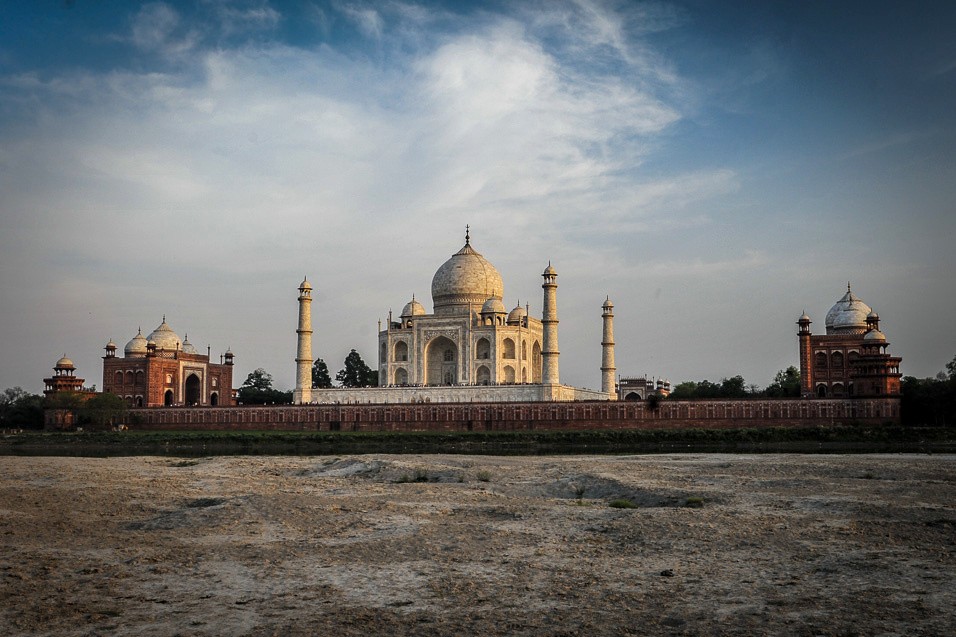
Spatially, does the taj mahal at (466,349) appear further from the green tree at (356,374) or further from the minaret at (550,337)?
the green tree at (356,374)

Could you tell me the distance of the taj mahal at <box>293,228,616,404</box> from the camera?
180 ft

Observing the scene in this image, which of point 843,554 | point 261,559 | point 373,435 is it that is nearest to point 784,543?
point 843,554

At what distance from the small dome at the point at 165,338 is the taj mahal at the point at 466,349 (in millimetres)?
13469

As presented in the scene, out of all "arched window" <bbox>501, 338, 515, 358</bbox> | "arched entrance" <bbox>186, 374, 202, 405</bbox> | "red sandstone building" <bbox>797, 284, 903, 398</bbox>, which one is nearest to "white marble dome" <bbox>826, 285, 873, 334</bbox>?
"red sandstone building" <bbox>797, 284, 903, 398</bbox>

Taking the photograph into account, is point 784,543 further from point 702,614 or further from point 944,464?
point 944,464

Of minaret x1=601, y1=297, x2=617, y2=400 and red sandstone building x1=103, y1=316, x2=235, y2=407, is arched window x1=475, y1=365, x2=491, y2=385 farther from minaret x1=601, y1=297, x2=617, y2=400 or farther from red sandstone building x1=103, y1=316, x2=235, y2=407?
red sandstone building x1=103, y1=316, x2=235, y2=407

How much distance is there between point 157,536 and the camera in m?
12.3

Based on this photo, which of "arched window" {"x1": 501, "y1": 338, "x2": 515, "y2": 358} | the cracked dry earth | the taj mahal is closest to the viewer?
the cracked dry earth

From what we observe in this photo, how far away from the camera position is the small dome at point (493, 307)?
195 ft

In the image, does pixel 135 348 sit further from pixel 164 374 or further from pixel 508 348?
pixel 508 348

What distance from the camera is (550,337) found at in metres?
54.1

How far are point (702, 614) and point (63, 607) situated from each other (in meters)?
5.53

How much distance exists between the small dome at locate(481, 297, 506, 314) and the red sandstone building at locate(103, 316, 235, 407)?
1796cm

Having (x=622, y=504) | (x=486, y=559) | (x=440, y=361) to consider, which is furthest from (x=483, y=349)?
(x=486, y=559)
